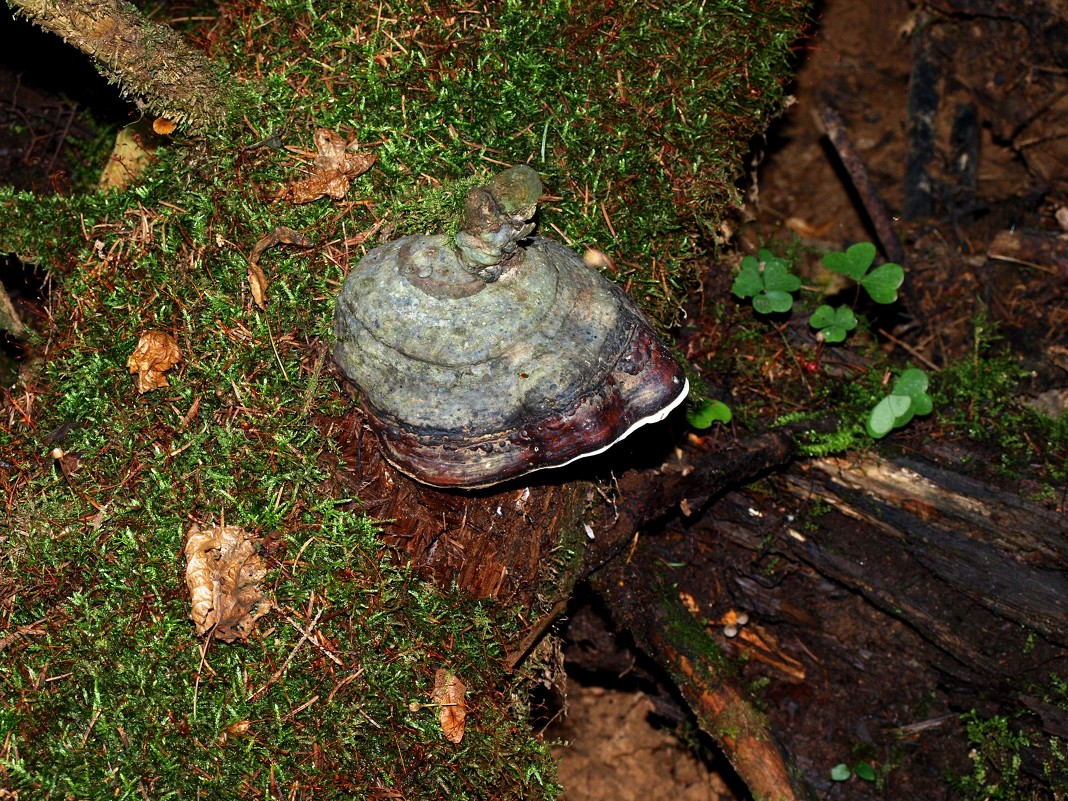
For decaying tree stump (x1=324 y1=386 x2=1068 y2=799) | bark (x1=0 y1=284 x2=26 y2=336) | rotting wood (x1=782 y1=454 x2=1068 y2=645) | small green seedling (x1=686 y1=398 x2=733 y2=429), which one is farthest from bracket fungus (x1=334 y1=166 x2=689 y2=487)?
bark (x1=0 y1=284 x2=26 y2=336)

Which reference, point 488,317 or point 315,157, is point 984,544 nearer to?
point 488,317

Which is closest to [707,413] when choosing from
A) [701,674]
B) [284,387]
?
[701,674]

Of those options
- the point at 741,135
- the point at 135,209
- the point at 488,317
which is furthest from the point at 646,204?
the point at 135,209

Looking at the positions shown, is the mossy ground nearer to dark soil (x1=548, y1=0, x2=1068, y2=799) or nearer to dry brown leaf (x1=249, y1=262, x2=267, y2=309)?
dry brown leaf (x1=249, y1=262, x2=267, y2=309)

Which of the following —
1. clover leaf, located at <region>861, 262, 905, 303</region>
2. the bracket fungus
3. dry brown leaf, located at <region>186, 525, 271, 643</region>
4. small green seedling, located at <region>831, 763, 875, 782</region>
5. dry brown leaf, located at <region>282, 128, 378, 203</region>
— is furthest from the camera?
clover leaf, located at <region>861, 262, 905, 303</region>

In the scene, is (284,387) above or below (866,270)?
below

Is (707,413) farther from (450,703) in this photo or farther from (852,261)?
(450,703)
